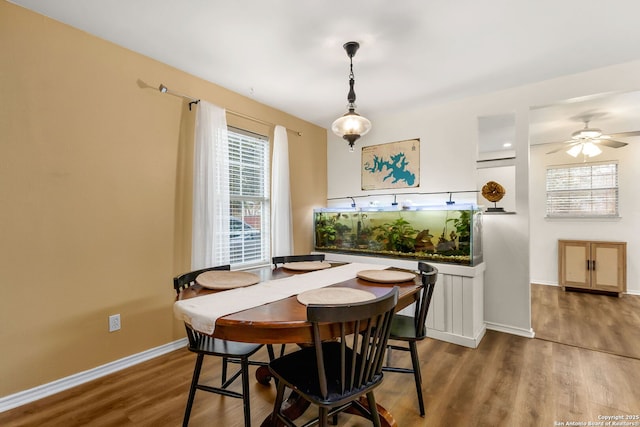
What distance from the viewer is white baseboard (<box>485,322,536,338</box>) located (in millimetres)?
3000

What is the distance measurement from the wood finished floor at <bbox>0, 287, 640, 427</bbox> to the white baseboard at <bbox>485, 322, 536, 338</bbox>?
1.19 feet

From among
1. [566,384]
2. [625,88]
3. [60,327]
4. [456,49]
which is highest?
[456,49]

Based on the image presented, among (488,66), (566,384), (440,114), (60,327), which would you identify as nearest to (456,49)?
(488,66)

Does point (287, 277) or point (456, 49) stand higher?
point (456, 49)

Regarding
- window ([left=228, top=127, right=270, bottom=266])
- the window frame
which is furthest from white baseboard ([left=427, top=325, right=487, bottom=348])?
the window frame

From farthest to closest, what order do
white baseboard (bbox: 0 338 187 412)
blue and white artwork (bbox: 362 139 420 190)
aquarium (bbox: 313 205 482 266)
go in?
blue and white artwork (bbox: 362 139 420 190) → aquarium (bbox: 313 205 482 266) → white baseboard (bbox: 0 338 187 412)

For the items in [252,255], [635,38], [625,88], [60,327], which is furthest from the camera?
[252,255]

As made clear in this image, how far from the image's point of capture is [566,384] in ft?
7.04

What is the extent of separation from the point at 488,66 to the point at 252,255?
115 inches

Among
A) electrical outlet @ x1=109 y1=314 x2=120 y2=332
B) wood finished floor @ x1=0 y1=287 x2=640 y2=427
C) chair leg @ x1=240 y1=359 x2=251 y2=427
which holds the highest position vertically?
electrical outlet @ x1=109 y1=314 x2=120 y2=332

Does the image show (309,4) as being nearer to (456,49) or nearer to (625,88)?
(456,49)

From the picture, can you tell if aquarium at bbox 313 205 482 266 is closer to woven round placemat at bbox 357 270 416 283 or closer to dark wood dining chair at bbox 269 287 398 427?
woven round placemat at bbox 357 270 416 283

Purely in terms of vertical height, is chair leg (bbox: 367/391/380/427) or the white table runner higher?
the white table runner

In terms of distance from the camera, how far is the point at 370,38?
2225mm
